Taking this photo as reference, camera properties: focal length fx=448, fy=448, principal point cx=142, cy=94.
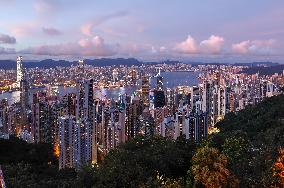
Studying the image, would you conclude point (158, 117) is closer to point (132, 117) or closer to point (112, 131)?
point (132, 117)

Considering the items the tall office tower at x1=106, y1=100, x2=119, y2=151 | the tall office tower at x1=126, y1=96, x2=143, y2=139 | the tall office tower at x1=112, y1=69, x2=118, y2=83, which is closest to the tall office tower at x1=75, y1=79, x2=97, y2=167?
the tall office tower at x1=106, y1=100, x2=119, y2=151

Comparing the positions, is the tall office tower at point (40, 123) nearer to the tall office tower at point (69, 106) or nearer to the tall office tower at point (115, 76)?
the tall office tower at point (69, 106)

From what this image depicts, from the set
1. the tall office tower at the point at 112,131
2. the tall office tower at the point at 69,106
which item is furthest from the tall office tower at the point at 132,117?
the tall office tower at the point at 69,106

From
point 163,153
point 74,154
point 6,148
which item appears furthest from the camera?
point 74,154

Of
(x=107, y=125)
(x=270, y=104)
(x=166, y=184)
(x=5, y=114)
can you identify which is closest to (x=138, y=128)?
(x=107, y=125)

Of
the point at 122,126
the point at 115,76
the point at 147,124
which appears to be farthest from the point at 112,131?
the point at 115,76

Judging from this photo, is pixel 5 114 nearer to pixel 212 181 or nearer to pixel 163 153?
pixel 163 153
